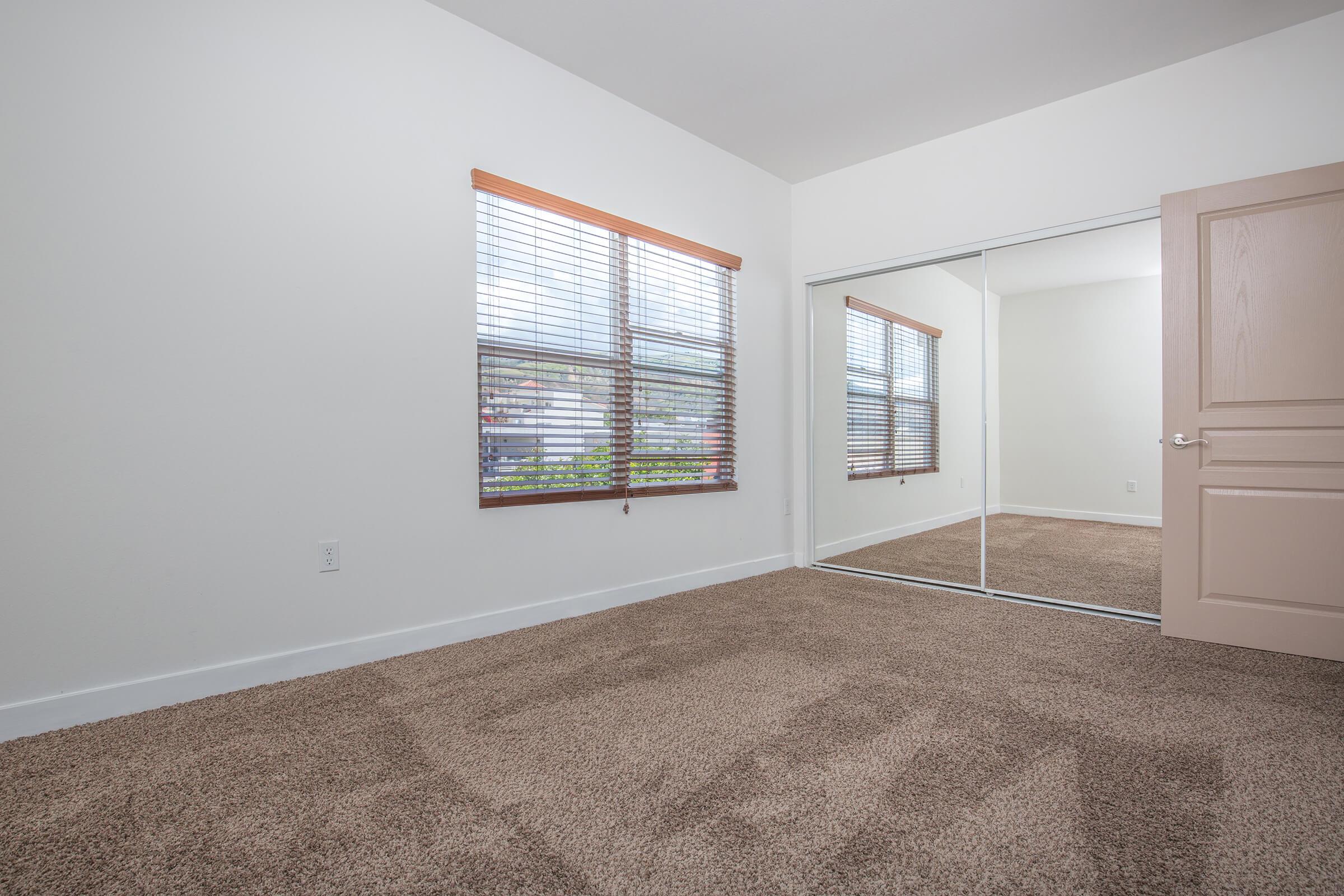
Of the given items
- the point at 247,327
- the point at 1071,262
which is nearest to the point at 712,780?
the point at 247,327

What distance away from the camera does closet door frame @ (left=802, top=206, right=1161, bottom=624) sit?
3.24 m

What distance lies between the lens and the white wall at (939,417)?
377cm

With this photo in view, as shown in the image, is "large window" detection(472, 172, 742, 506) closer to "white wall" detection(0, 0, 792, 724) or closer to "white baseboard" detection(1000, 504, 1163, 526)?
"white wall" detection(0, 0, 792, 724)

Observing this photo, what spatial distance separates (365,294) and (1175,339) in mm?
3563

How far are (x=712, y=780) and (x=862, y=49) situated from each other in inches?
124

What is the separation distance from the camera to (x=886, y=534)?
4301 mm

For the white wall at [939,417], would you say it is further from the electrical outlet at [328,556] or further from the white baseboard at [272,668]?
the electrical outlet at [328,556]

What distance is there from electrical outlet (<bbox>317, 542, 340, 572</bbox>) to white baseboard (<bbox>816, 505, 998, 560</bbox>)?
3095 mm

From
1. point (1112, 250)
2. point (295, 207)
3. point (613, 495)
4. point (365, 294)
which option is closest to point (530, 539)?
point (613, 495)

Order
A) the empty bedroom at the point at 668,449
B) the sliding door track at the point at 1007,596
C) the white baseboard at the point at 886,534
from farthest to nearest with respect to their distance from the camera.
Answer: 1. the white baseboard at the point at 886,534
2. the sliding door track at the point at 1007,596
3. the empty bedroom at the point at 668,449

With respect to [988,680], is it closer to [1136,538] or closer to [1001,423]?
[1136,538]

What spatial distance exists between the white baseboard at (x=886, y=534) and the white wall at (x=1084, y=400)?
331mm

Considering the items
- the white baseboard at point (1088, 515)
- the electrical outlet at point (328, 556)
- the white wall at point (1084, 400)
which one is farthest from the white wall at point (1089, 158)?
the electrical outlet at point (328, 556)

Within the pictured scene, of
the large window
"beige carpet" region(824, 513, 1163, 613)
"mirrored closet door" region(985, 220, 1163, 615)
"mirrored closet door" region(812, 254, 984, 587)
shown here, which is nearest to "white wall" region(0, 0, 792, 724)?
the large window
